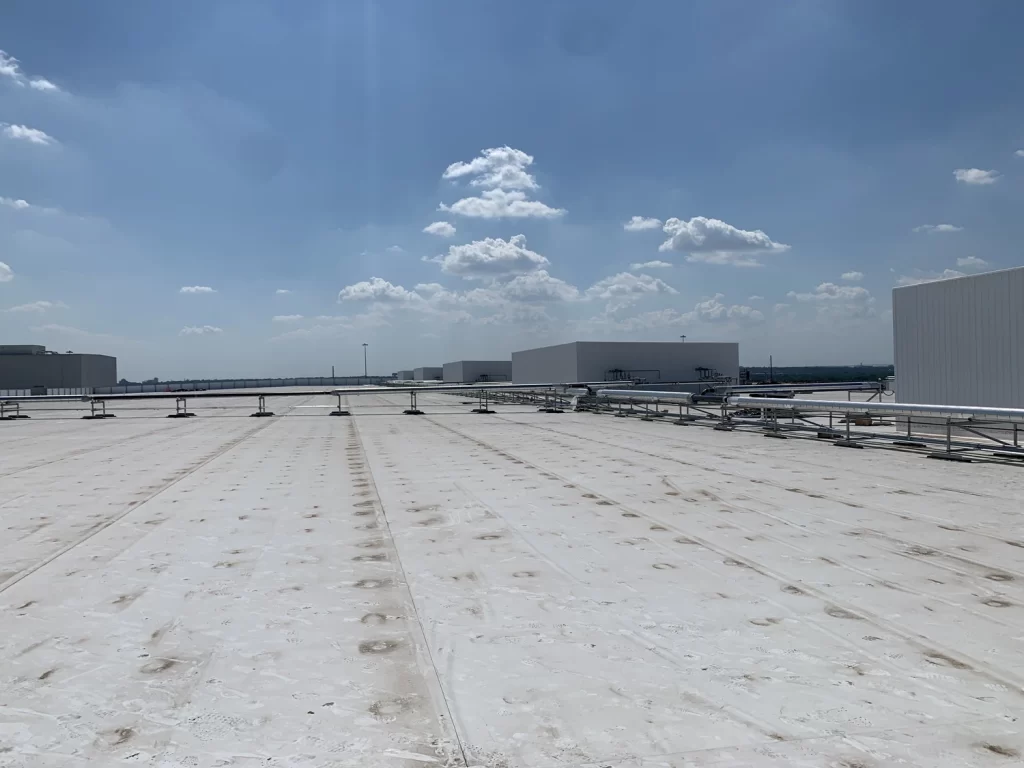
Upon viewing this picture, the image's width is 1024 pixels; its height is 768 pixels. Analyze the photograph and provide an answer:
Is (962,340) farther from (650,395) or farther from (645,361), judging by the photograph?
(645,361)

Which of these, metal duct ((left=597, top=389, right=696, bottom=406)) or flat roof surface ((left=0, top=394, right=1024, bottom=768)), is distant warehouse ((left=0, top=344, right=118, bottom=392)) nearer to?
metal duct ((left=597, top=389, right=696, bottom=406))

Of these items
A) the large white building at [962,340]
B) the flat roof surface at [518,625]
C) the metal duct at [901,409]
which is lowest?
the flat roof surface at [518,625]

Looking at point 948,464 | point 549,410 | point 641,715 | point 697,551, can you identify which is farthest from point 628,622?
point 549,410

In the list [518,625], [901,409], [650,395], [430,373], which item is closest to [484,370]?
[430,373]

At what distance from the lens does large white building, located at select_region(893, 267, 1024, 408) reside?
15.6 m

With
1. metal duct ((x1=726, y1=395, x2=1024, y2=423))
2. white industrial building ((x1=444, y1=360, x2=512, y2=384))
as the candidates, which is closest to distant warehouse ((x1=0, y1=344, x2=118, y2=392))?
white industrial building ((x1=444, y1=360, x2=512, y2=384))

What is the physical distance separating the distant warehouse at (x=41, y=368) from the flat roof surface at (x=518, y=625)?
81.5 meters

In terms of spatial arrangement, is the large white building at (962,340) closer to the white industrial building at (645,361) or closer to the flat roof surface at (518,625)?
the flat roof surface at (518,625)

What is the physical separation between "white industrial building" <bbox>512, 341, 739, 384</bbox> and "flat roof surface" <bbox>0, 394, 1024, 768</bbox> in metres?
47.4

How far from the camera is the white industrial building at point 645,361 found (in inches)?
2250

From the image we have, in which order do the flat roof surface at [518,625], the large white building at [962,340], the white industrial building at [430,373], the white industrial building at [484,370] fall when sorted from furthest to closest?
the white industrial building at [430,373], the white industrial building at [484,370], the large white building at [962,340], the flat roof surface at [518,625]

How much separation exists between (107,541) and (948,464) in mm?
12574

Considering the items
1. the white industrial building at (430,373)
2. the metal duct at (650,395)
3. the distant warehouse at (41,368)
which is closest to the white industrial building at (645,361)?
the metal duct at (650,395)

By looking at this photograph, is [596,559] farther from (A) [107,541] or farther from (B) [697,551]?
(A) [107,541]
